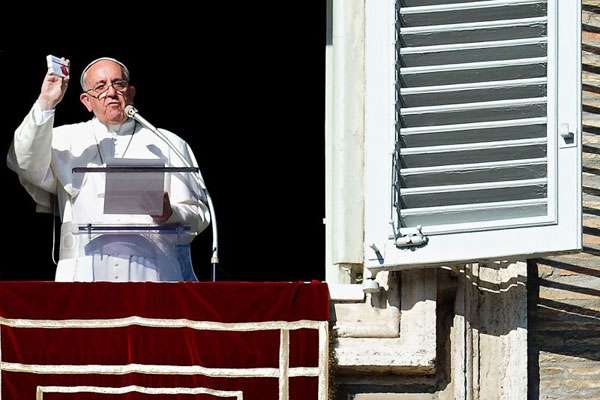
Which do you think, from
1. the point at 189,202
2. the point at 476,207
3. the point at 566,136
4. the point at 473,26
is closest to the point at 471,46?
the point at 473,26

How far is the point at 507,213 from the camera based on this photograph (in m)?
9.20

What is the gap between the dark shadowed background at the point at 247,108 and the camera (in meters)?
12.6

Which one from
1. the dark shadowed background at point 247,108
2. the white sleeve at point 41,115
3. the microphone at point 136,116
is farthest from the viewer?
the dark shadowed background at point 247,108

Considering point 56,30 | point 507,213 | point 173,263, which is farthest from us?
point 56,30

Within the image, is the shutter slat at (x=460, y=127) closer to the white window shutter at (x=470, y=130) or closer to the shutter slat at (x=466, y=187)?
the white window shutter at (x=470, y=130)

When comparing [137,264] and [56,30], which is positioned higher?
[56,30]

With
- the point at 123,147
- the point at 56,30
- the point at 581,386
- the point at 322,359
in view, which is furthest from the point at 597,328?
the point at 56,30

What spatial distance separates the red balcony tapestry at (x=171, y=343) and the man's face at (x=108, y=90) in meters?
1.03

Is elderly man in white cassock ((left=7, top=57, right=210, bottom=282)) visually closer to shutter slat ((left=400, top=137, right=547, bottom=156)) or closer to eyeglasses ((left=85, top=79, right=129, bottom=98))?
eyeglasses ((left=85, top=79, right=129, bottom=98))

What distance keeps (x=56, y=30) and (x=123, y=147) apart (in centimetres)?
233

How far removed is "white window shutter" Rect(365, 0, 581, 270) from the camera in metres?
9.16

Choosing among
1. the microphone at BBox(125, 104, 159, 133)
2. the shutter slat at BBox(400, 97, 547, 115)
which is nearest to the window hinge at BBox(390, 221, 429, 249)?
the shutter slat at BBox(400, 97, 547, 115)

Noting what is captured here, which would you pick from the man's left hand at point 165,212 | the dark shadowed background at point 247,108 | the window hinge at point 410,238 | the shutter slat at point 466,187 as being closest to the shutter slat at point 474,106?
the shutter slat at point 466,187

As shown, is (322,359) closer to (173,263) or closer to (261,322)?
(261,322)
